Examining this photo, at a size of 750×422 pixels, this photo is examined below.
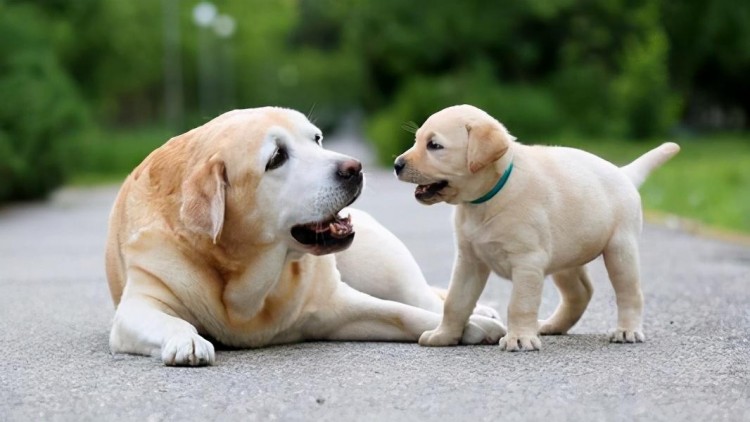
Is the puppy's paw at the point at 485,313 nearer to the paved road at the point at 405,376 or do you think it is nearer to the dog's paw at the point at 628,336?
the paved road at the point at 405,376

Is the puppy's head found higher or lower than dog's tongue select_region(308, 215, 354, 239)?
higher

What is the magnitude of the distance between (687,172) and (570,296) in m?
17.0

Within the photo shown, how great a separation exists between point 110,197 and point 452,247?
14.5 metres

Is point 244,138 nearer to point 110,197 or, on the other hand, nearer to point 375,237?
point 375,237

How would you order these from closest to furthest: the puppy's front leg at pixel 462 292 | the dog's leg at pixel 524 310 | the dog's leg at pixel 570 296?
the dog's leg at pixel 524 310 → the puppy's front leg at pixel 462 292 → the dog's leg at pixel 570 296

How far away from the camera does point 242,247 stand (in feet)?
17.8

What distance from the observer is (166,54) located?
173ft

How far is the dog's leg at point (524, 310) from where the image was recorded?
5.38m

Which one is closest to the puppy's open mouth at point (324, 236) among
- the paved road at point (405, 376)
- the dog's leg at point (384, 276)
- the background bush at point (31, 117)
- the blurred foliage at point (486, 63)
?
the paved road at point (405, 376)

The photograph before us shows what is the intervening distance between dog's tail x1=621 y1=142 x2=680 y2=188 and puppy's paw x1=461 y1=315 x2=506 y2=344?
3.46ft

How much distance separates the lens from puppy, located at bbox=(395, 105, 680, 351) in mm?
5430

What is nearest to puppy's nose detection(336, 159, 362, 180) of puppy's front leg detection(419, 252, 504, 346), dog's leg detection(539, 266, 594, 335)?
puppy's front leg detection(419, 252, 504, 346)

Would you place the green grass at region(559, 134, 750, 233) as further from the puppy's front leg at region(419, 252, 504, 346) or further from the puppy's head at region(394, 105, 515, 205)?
the puppy's head at region(394, 105, 515, 205)

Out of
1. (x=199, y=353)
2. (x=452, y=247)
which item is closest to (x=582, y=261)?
(x=199, y=353)
